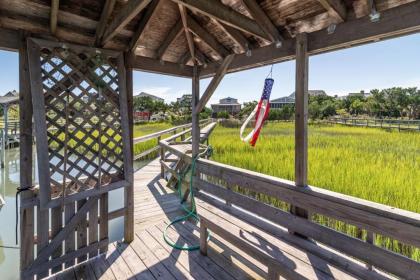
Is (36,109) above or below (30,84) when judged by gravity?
below

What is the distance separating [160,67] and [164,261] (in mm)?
2275

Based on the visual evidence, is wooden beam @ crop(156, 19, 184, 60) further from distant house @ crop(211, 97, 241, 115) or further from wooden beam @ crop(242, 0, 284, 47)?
distant house @ crop(211, 97, 241, 115)

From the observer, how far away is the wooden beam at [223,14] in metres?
1.71

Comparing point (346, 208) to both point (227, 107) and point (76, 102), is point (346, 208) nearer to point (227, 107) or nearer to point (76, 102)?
point (76, 102)

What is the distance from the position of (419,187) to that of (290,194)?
2300mm

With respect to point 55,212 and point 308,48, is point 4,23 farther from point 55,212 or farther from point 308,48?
point 308,48

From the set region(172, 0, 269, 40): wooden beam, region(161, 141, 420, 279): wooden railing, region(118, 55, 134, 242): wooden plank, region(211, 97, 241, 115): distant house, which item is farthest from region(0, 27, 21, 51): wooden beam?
region(211, 97, 241, 115): distant house

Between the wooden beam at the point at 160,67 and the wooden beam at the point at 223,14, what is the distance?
3.70 feet

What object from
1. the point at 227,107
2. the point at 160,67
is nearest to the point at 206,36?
the point at 160,67

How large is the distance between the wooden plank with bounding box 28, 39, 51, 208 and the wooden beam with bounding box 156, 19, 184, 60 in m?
1.32

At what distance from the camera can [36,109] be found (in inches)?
74.3

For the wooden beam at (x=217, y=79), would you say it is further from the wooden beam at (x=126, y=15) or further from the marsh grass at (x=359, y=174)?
the marsh grass at (x=359, y=174)

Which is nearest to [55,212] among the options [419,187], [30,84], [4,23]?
[30,84]

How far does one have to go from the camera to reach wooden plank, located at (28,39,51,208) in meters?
1.89
